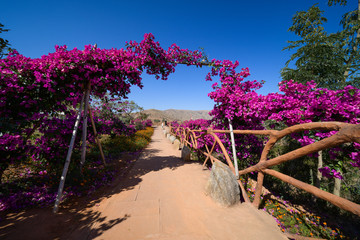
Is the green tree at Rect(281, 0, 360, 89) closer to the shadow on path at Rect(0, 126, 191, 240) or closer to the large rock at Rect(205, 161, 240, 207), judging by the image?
the large rock at Rect(205, 161, 240, 207)

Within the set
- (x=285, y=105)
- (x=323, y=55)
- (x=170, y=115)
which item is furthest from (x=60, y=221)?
(x=170, y=115)

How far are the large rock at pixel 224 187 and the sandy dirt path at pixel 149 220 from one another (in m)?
0.12

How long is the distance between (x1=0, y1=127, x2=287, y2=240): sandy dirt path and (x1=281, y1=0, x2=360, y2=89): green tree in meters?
6.59

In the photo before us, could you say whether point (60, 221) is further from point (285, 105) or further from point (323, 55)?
point (323, 55)

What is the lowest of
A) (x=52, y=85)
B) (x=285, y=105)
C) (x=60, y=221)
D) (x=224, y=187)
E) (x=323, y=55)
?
(x=60, y=221)

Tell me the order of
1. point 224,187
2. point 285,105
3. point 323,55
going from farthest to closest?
point 323,55
point 285,105
point 224,187

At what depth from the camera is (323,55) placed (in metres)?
5.28

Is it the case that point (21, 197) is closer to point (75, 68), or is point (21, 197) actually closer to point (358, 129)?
point (75, 68)

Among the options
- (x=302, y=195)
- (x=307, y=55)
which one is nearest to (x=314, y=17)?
(x=307, y=55)

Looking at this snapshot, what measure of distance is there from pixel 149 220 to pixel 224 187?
1.49m

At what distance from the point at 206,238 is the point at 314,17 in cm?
1000

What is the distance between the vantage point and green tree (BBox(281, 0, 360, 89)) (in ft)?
17.1

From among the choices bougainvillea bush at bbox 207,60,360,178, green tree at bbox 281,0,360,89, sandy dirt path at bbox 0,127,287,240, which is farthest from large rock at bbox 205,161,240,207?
green tree at bbox 281,0,360,89

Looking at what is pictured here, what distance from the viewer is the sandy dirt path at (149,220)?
1.92 m
